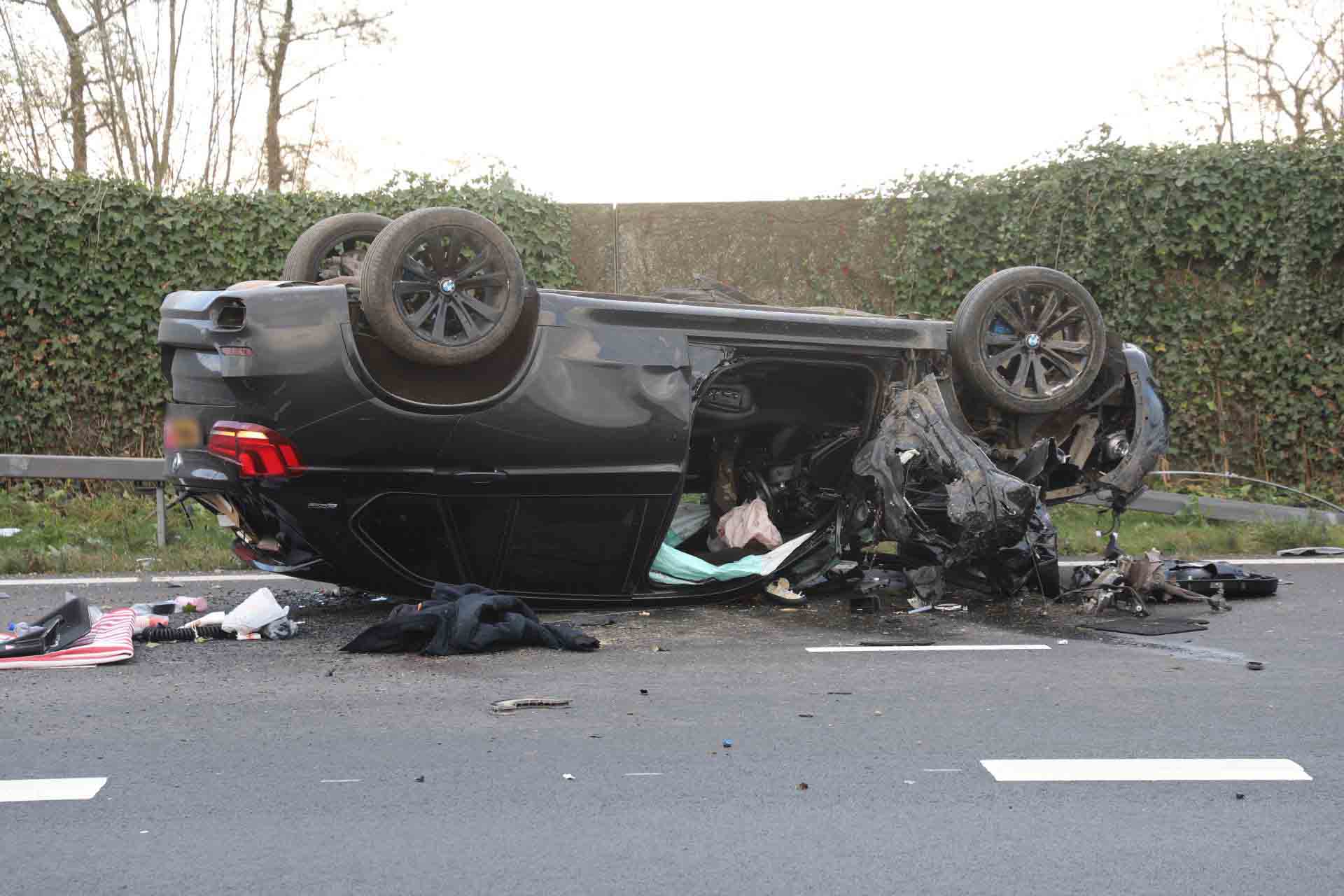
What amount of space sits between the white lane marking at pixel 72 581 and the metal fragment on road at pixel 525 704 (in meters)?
3.89

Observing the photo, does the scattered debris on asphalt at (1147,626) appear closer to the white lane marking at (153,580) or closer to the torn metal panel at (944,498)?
the torn metal panel at (944,498)

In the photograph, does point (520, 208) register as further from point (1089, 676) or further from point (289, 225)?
point (1089, 676)

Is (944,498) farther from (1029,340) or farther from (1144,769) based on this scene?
(1144,769)

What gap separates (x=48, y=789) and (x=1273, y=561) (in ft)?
24.4

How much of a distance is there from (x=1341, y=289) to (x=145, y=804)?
34.5 feet

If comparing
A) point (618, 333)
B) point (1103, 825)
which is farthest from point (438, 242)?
point (1103, 825)

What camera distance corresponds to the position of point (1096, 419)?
7.30 metres

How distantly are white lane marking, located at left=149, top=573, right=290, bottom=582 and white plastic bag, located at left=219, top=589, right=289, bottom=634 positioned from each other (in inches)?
64.6

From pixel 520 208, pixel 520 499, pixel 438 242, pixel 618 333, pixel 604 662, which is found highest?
pixel 520 208

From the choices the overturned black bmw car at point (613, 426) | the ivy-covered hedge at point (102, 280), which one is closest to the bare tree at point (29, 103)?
the ivy-covered hedge at point (102, 280)

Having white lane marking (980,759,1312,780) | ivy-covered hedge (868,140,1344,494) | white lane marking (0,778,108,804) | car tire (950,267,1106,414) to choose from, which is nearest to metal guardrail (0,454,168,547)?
white lane marking (0,778,108,804)

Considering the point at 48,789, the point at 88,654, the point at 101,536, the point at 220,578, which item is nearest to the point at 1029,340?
the point at 88,654

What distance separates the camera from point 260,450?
5602 mm

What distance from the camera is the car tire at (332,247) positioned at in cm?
663
